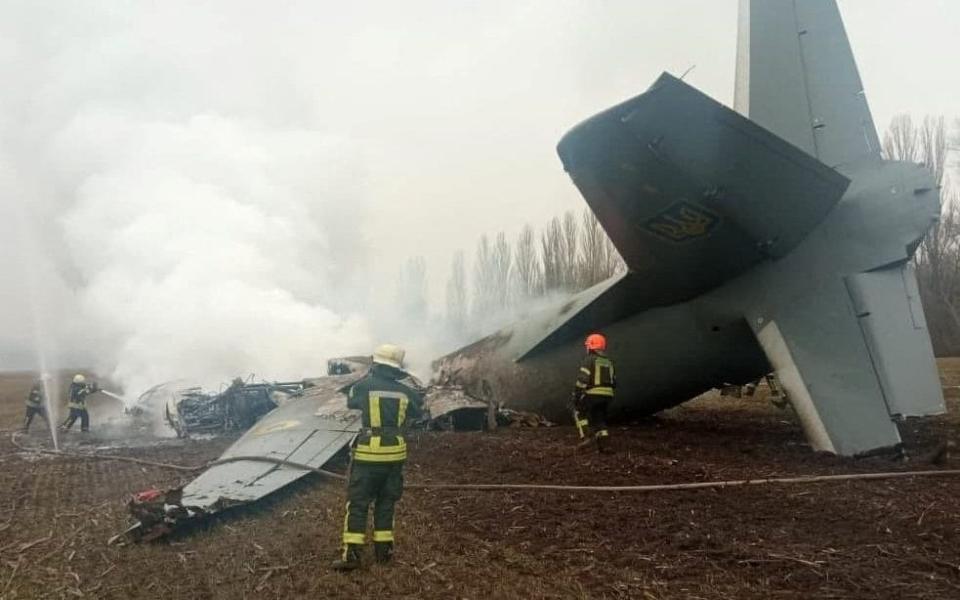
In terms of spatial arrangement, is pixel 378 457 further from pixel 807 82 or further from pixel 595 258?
pixel 595 258

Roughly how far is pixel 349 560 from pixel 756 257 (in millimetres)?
6414

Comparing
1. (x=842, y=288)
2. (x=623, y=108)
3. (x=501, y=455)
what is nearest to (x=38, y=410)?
(x=501, y=455)

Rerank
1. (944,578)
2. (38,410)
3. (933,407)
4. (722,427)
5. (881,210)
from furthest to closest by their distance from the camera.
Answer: (38,410) < (722,427) < (881,210) < (933,407) < (944,578)

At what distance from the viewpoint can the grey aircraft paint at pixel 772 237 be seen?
312 inches

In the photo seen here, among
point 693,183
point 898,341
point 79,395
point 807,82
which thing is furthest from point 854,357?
point 79,395

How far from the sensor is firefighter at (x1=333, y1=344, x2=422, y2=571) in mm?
5676

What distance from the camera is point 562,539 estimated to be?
20.2ft

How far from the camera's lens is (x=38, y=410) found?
58.7ft

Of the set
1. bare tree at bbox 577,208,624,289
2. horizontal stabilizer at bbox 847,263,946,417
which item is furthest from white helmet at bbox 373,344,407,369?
bare tree at bbox 577,208,624,289

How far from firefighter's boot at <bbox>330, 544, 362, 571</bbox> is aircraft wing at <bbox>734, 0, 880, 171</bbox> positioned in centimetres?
816

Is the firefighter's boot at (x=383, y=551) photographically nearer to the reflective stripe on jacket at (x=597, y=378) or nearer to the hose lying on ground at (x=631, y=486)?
the hose lying on ground at (x=631, y=486)

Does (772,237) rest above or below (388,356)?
above

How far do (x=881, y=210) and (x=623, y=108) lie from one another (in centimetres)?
398

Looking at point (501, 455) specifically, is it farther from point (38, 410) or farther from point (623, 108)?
point (38, 410)
